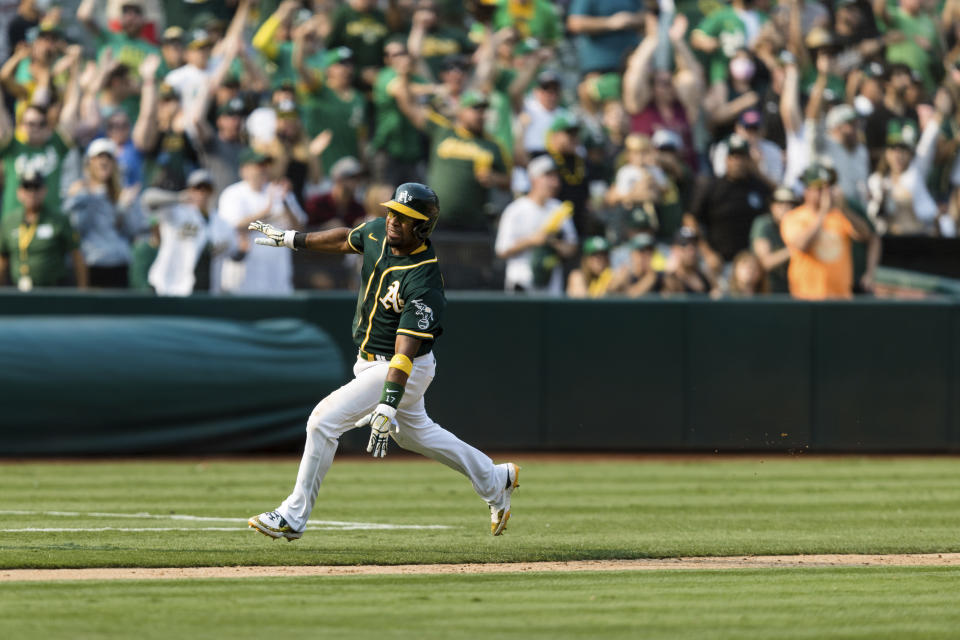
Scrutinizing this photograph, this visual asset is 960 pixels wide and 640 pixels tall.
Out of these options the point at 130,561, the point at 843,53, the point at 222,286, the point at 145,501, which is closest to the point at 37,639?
the point at 130,561

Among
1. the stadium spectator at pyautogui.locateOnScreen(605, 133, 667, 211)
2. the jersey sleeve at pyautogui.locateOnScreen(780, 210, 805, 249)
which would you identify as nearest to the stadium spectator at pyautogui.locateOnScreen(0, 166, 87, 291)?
the stadium spectator at pyautogui.locateOnScreen(605, 133, 667, 211)

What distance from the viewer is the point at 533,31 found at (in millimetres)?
18359

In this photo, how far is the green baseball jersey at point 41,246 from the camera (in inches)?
584

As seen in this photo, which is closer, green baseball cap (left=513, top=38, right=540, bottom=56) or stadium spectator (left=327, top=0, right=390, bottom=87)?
stadium spectator (left=327, top=0, right=390, bottom=87)

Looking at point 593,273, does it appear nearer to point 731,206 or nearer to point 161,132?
point 731,206

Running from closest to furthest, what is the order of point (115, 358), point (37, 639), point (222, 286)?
point (37, 639) < point (115, 358) < point (222, 286)

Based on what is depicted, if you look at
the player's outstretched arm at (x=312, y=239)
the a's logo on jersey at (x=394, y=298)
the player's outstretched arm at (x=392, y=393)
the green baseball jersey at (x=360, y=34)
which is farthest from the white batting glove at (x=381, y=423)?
the green baseball jersey at (x=360, y=34)

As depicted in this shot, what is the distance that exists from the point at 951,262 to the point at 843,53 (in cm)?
329

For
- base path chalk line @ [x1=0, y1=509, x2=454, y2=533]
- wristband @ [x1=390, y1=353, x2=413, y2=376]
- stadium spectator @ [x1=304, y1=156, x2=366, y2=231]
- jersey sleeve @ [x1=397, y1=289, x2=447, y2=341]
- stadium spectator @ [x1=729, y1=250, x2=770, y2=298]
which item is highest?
stadium spectator @ [x1=304, y1=156, x2=366, y2=231]

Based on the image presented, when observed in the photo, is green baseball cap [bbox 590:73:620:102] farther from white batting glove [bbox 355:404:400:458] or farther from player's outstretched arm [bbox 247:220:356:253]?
white batting glove [bbox 355:404:400:458]

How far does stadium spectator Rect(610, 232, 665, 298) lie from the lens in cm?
1653

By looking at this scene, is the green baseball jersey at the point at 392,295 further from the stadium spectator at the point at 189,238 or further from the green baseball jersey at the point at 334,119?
the green baseball jersey at the point at 334,119

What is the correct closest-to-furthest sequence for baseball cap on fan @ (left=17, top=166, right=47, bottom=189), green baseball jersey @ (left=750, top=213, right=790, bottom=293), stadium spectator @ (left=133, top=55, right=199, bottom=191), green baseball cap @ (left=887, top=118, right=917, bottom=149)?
baseball cap on fan @ (left=17, top=166, right=47, bottom=189)
stadium spectator @ (left=133, top=55, right=199, bottom=191)
green baseball jersey @ (left=750, top=213, right=790, bottom=293)
green baseball cap @ (left=887, top=118, right=917, bottom=149)

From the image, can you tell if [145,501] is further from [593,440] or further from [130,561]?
[593,440]
